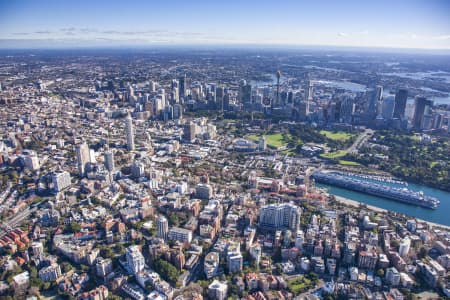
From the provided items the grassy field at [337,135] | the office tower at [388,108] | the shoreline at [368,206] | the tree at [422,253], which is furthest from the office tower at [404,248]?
the office tower at [388,108]

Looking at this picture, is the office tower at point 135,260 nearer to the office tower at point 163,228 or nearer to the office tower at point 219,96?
the office tower at point 163,228

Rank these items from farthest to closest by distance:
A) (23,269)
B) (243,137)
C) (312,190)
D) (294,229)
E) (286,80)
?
(286,80) < (243,137) < (312,190) < (294,229) < (23,269)

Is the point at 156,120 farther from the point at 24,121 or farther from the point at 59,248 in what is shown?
the point at 59,248

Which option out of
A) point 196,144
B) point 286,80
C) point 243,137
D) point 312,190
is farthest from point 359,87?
point 312,190

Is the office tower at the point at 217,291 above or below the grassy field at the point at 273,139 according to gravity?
below

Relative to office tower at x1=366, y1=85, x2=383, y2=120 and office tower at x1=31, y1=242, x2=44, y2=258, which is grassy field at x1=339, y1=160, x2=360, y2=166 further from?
office tower at x1=31, y1=242, x2=44, y2=258

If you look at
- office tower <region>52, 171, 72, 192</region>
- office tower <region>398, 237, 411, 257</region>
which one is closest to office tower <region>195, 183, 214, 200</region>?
office tower <region>52, 171, 72, 192</region>

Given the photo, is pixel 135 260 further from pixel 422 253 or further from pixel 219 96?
pixel 219 96
